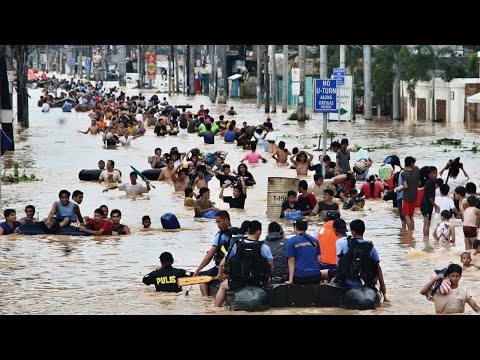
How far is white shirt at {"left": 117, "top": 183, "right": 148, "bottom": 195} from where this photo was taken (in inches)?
1098

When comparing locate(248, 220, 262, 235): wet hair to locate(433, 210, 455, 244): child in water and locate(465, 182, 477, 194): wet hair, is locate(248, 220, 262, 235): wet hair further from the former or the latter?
locate(465, 182, 477, 194): wet hair

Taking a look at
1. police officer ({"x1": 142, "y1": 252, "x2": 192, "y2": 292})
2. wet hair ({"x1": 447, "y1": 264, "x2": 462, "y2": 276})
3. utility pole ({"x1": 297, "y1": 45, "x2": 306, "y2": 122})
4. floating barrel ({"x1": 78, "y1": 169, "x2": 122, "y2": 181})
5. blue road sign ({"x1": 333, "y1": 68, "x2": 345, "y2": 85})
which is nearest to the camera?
wet hair ({"x1": 447, "y1": 264, "x2": 462, "y2": 276})

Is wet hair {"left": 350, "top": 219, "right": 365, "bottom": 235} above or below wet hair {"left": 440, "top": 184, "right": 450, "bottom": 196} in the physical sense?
above

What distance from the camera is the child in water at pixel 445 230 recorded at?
19.0 metres

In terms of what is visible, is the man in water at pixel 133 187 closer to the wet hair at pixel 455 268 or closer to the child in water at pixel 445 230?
the child in water at pixel 445 230

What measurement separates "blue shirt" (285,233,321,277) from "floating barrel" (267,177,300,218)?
9.11 m

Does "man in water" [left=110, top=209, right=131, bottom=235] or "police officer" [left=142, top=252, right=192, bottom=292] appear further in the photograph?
"man in water" [left=110, top=209, right=131, bottom=235]

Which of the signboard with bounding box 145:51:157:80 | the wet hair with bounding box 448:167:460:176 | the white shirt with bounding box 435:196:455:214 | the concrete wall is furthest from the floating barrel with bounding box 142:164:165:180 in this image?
the signboard with bounding box 145:51:157:80

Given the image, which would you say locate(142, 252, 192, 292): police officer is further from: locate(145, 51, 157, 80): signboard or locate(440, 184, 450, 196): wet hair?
locate(145, 51, 157, 80): signboard

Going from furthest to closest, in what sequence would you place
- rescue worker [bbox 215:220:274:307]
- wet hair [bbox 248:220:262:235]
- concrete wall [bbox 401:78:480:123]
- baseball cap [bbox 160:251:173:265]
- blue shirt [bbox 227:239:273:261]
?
concrete wall [bbox 401:78:480:123]
baseball cap [bbox 160:251:173:265]
blue shirt [bbox 227:239:273:261]
rescue worker [bbox 215:220:274:307]
wet hair [bbox 248:220:262:235]

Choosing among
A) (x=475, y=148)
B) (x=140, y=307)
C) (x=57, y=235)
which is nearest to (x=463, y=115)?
(x=475, y=148)

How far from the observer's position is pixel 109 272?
712 inches

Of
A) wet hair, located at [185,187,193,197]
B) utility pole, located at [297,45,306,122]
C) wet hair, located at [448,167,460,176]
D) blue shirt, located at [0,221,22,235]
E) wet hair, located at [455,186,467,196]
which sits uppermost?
utility pole, located at [297,45,306,122]

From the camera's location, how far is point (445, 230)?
19.2m
